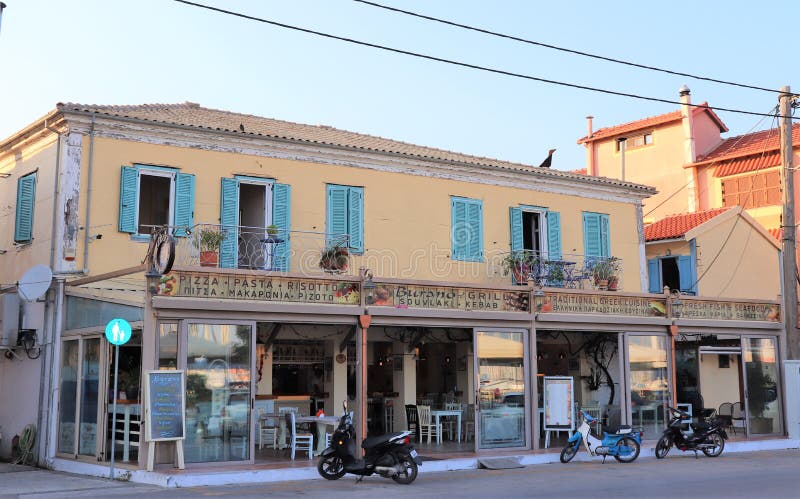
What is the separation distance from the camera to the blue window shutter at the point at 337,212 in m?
17.5

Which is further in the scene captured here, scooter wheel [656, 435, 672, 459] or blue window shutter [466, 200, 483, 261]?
blue window shutter [466, 200, 483, 261]

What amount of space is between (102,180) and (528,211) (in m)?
9.54

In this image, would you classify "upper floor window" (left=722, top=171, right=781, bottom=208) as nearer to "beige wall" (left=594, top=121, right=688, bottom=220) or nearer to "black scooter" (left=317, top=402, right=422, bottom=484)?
"beige wall" (left=594, top=121, right=688, bottom=220)

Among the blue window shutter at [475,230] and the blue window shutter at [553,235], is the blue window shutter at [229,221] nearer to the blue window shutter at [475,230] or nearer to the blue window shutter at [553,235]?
the blue window shutter at [475,230]

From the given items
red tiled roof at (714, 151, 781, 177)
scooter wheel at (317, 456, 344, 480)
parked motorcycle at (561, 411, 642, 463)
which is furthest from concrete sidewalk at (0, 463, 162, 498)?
red tiled roof at (714, 151, 781, 177)

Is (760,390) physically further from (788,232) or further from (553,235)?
(553,235)

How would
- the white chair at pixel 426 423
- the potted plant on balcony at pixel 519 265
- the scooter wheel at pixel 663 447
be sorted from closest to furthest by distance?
the scooter wheel at pixel 663 447 → the white chair at pixel 426 423 → the potted plant on balcony at pixel 519 265

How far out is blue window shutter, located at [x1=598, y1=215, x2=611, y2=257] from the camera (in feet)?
69.0

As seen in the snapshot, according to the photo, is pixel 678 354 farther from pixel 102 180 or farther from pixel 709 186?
pixel 102 180

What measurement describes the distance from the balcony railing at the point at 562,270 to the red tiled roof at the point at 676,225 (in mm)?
4345

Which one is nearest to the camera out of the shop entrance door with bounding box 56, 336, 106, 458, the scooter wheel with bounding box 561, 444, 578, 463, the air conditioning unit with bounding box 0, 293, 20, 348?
the shop entrance door with bounding box 56, 336, 106, 458

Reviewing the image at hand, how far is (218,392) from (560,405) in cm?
705

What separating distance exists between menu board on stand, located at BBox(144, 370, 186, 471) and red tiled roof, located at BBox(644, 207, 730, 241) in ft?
50.7

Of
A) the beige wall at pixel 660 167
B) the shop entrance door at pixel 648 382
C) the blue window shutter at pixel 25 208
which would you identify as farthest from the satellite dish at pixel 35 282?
the beige wall at pixel 660 167
